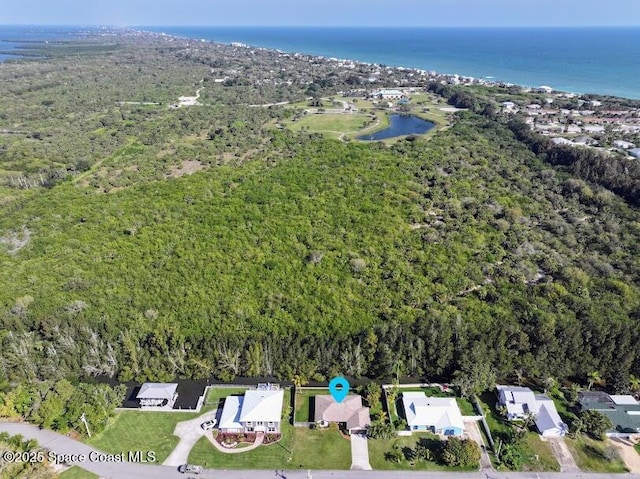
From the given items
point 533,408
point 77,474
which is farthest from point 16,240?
point 533,408

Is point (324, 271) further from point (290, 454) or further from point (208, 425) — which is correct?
point (290, 454)

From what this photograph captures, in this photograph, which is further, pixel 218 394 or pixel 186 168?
pixel 186 168

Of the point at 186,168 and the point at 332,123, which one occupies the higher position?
the point at 332,123

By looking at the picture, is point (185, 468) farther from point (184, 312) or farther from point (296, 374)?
point (184, 312)

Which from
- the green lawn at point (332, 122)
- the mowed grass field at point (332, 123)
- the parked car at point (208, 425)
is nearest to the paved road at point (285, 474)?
the parked car at point (208, 425)

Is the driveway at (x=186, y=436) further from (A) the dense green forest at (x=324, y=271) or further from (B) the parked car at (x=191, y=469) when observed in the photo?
(A) the dense green forest at (x=324, y=271)

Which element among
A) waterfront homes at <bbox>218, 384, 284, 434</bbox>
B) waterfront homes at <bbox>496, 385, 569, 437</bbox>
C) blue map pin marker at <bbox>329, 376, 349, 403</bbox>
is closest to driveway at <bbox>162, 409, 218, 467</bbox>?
waterfront homes at <bbox>218, 384, 284, 434</bbox>

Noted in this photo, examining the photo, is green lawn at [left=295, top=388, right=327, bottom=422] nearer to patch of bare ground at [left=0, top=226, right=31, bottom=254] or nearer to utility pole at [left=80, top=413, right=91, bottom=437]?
utility pole at [left=80, top=413, right=91, bottom=437]
